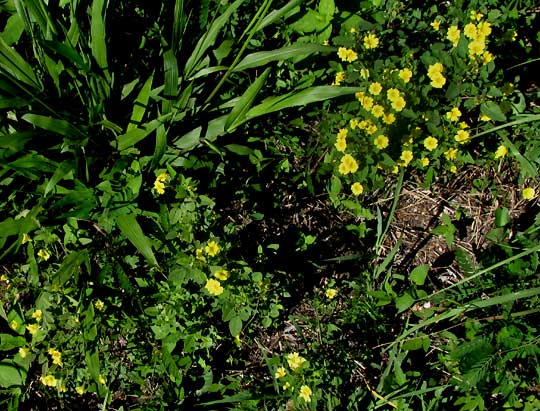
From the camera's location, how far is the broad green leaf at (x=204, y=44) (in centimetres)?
222

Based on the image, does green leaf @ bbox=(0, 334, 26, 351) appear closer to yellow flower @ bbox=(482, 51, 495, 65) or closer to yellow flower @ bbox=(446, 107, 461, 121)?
yellow flower @ bbox=(446, 107, 461, 121)

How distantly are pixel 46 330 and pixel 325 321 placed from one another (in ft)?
3.48

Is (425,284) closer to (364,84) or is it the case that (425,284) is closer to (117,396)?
(364,84)

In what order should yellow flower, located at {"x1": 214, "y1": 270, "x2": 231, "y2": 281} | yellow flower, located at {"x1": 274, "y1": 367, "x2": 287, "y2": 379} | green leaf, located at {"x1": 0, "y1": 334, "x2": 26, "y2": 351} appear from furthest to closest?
1. green leaf, located at {"x1": 0, "y1": 334, "x2": 26, "y2": 351}
2. yellow flower, located at {"x1": 274, "y1": 367, "x2": 287, "y2": 379}
3. yellow flower, located at {"x1": 214, "y1": 270, "x2": 231, "y2": 281}

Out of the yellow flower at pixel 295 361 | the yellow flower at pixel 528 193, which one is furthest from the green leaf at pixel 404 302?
the yellow flower at pixel 528 193

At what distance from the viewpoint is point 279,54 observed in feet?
7.47

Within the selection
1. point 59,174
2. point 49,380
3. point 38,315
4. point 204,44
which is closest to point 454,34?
point 204,44

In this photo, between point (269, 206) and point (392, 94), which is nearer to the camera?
point (392, 94)

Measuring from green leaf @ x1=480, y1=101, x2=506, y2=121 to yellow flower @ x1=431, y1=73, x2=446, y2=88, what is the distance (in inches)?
7.7

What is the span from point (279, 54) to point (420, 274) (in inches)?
38.7

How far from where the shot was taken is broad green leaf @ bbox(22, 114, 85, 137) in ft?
6.75

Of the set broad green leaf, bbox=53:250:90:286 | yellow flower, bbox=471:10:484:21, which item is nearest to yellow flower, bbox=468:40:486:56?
yellow flower, bbox=471:10:484:21

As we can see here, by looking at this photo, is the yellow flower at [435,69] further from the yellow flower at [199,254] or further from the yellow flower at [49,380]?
the yellow flower at [49,380]

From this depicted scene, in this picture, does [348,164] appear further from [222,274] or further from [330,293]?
[222,274]
